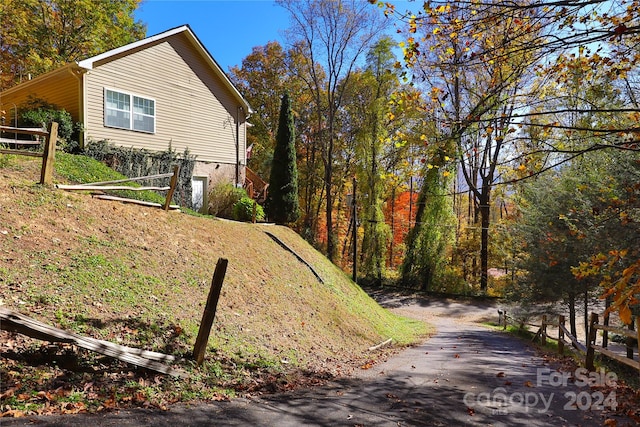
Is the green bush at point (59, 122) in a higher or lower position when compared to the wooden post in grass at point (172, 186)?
higher

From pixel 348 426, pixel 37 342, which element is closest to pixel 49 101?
pixel 37 342

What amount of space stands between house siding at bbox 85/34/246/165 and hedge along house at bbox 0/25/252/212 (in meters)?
0.03

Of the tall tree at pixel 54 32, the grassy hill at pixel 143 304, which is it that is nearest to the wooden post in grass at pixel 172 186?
the grassy hill at pixel 143 304

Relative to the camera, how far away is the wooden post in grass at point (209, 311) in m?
4.98

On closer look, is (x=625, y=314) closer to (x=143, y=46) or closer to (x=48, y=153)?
(x=48, y=153)

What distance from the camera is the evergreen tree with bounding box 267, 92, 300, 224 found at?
2186 cm

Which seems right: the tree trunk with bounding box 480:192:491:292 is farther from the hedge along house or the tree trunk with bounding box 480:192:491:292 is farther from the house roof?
the house roof

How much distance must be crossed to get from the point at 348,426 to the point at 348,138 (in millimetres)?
29778

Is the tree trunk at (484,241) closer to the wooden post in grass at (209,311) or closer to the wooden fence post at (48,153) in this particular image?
the wooden post in grass at (209,311)

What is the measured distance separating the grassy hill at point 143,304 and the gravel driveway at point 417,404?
40 cm

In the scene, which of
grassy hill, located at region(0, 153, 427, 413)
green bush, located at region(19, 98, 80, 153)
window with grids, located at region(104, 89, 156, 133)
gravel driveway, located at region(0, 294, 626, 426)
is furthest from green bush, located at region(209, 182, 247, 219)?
gravel driveway, located at region(0, 294, 626, 426)

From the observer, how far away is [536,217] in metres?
13.3

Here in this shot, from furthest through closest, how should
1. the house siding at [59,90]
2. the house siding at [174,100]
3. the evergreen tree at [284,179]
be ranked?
the evergreen tree at [284,179], the house siding at [174,100], the house siding at [59,90]

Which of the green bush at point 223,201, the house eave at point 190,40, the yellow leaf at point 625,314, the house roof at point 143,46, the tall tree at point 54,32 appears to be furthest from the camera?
the tall tree at point 54,32
